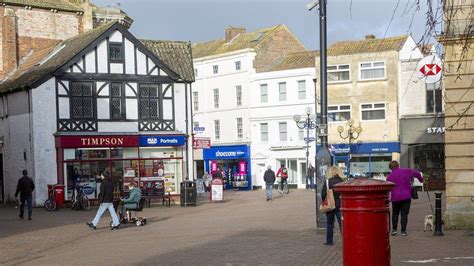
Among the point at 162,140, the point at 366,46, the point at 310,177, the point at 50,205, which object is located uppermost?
the point at 366,46

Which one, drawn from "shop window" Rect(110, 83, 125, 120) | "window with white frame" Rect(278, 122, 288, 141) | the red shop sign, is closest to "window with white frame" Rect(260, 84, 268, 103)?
"window with white frame" Rect(278, 122, 288, 141)

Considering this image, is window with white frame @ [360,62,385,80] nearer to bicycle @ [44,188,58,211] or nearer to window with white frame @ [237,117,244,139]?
window with white frame @ [237,117,244,139]

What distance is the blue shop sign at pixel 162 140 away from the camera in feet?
110

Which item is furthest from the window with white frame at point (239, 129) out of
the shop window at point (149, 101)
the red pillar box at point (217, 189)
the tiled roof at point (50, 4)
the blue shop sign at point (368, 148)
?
the red pillar box at point (217, 189)

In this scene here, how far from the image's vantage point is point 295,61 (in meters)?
55.1

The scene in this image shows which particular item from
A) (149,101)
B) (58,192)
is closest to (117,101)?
(149,101)

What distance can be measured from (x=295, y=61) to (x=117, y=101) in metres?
23.8

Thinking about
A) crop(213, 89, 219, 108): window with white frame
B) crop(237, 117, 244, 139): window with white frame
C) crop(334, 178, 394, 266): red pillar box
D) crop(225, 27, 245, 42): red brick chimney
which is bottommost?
crop(334, 178, 394, 266): red pillar box

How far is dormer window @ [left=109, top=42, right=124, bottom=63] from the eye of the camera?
33906 mm

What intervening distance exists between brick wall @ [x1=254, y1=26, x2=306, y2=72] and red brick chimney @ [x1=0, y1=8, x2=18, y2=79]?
71.9 ft

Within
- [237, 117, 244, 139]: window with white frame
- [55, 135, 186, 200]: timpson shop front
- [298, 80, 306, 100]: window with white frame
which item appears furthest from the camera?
[237, 117, 244, 139]: window with white frame

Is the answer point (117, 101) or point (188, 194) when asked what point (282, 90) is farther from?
A: point (188, 194)

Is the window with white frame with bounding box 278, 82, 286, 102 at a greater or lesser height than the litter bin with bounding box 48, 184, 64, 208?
greater

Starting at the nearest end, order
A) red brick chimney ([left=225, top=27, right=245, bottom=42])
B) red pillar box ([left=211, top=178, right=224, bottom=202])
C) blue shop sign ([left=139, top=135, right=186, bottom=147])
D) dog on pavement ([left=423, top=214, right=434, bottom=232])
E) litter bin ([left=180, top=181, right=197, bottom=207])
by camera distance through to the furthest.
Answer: dog on pavement ([left=423, top=214, right=434, bottom=232]), litter bin ([left=180, top=181, right=197, bottom=207]), blue shop sign ([left=139, top=135, right=186, bottom=147]), red pillar box ([left=211, top=178, right=224, bottom=202]), red brick chimney ([left=225, top=27, right=245, bottom=42])
